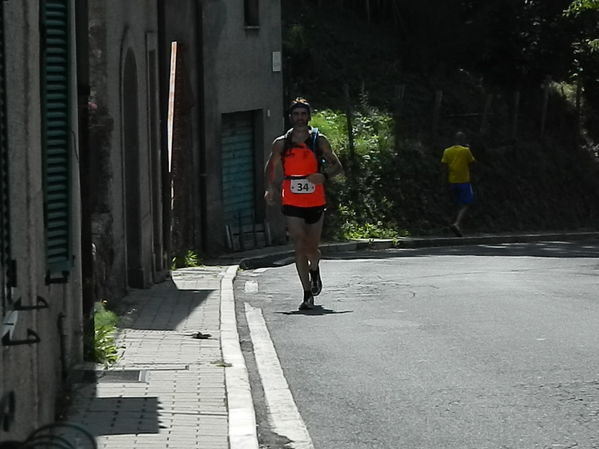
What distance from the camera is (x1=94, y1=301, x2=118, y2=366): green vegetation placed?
10453mm

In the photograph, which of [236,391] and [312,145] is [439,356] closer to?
[236,391]

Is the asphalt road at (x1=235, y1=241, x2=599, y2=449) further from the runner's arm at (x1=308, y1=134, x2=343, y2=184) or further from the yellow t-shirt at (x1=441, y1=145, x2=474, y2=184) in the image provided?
the yellow t-shirt at (x1=441, y1=145, x2=474, y2=184)

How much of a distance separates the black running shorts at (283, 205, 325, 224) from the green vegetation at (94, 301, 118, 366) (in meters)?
2.30

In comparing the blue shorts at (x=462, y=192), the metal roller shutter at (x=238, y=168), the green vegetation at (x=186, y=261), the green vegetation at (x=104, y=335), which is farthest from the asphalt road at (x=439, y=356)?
the blue shorts at (x=462, y=192)

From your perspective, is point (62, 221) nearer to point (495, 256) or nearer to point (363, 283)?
point (363, 283)

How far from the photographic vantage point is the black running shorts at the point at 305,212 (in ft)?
48.0

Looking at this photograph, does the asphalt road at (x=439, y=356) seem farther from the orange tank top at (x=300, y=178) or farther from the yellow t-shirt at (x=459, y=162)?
the yellow t-shirt at (x=459, y=162)

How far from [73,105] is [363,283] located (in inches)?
322

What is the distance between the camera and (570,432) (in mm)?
7875

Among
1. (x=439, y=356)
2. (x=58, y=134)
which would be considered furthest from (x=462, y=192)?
(x=58, y=134)

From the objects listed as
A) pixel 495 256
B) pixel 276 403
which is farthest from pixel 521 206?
pixel 276 403

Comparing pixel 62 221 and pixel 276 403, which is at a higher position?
pixel 62 221

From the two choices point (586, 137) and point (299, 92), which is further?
point (586, 137)

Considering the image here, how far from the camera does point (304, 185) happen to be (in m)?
14.5
